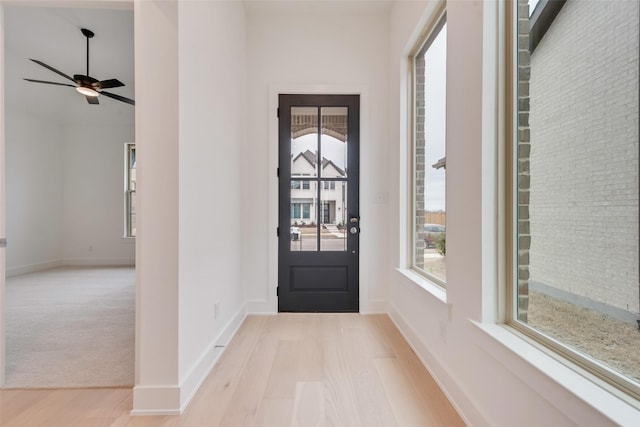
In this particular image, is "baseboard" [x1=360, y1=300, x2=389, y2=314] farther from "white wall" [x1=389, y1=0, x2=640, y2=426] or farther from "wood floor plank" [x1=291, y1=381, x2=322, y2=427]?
"wood floor plank" [x1=291, y1=381, x2=322, y2=427]

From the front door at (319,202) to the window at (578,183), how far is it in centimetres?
177

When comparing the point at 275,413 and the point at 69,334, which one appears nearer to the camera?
the point at 275,413

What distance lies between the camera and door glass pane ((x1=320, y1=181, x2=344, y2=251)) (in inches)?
117

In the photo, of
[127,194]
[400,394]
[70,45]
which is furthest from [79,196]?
[400,394]

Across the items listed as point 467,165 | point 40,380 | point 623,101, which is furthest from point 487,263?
point 40,380

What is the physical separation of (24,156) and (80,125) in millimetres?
1080

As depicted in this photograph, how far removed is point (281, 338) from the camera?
7.75ft

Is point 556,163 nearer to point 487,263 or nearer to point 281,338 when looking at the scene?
point 487,263

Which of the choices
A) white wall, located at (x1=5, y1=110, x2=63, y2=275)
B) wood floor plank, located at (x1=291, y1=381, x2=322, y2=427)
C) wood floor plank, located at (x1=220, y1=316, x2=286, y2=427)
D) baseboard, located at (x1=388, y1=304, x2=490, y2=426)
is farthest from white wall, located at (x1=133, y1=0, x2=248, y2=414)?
white wall, located at (x1=5, y1=110, x2=63, y2=275)

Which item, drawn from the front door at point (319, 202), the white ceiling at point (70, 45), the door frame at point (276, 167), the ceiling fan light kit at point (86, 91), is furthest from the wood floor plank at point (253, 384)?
the ceiling fan light kit at point (86, 91)

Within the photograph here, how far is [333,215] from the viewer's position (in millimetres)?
2973

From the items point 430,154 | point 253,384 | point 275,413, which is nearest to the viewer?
point 275,413

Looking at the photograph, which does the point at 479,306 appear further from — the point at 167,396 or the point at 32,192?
the point at 32,192

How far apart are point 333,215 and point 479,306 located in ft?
5.87
